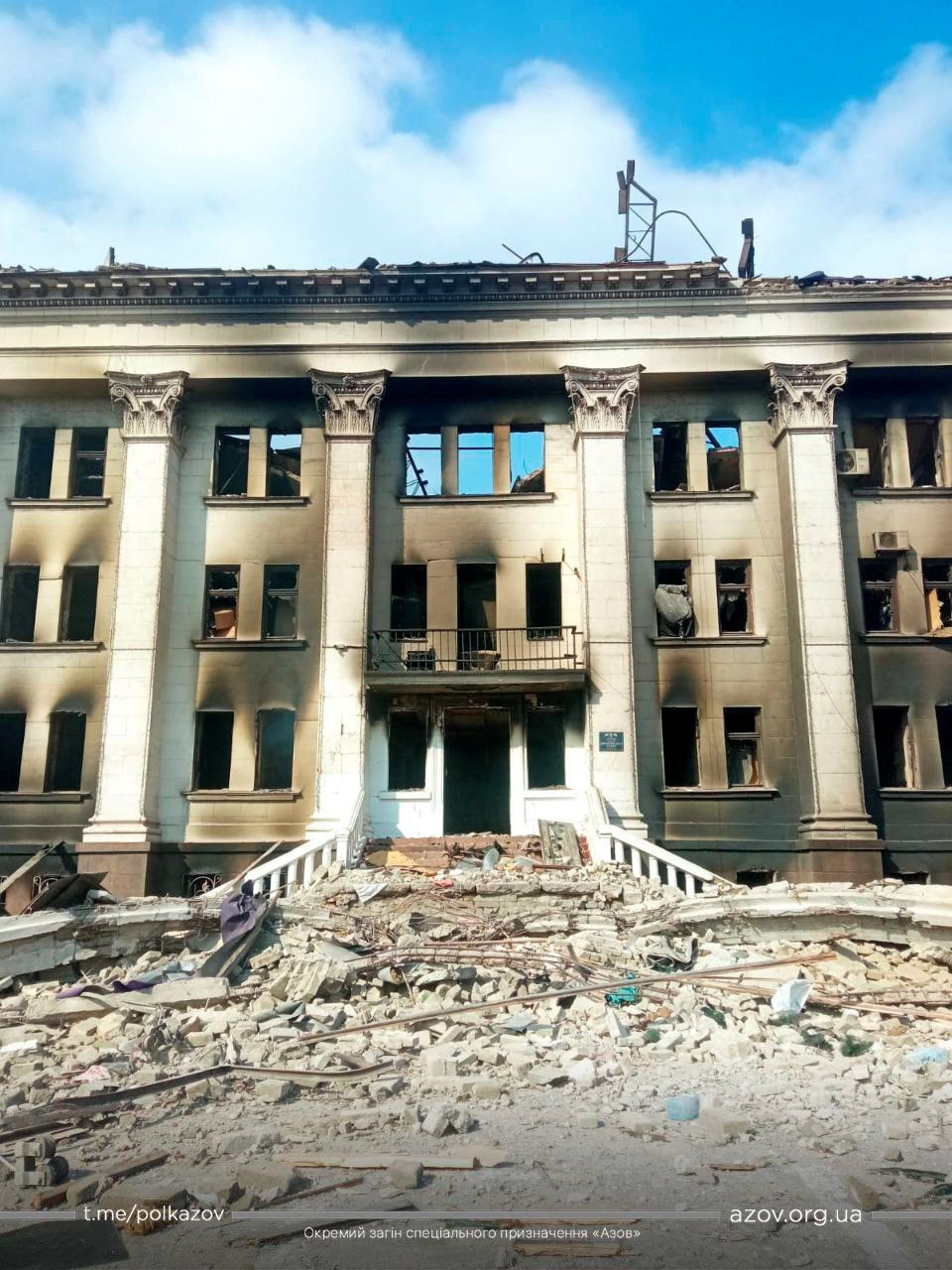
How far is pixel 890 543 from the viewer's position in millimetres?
21922

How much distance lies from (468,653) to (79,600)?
9272 millimetres

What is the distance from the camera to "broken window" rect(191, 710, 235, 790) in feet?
72.3

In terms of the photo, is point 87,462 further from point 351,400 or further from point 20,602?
point 351,400

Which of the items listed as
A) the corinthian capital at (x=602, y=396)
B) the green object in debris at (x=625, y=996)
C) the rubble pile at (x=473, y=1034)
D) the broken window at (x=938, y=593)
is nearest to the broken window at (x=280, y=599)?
the corinthian capital at (x=602, y=396)

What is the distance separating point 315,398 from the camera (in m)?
23.1

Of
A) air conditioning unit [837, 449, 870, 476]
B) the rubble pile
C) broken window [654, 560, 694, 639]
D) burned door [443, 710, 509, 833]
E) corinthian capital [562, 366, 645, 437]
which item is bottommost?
the rubble pile

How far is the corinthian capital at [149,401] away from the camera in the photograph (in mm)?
22750

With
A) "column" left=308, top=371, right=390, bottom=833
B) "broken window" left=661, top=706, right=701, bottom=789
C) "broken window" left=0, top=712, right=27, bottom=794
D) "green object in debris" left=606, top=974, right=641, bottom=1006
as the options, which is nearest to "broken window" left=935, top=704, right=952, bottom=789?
"broken window" left=661, top=706, right=701, bottom=789

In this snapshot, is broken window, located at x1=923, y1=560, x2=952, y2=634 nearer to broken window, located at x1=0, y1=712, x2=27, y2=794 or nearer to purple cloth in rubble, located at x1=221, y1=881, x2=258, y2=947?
purple cloth in rubble, located at x1=221, y1=881, x2=258, y2=947

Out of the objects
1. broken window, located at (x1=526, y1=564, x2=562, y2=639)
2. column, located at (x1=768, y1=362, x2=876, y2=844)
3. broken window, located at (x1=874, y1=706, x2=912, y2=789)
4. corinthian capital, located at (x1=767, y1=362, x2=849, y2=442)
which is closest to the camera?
column, located at (x1=768, y1=362, x2=876, y2=844)

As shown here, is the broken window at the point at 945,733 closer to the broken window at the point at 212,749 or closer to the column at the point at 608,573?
the column at the point at 608,573

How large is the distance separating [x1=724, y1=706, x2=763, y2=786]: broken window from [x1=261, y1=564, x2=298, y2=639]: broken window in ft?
33.2

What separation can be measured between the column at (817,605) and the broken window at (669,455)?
84.2 inches

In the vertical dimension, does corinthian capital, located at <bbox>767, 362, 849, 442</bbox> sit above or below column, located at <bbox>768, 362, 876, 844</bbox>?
above
